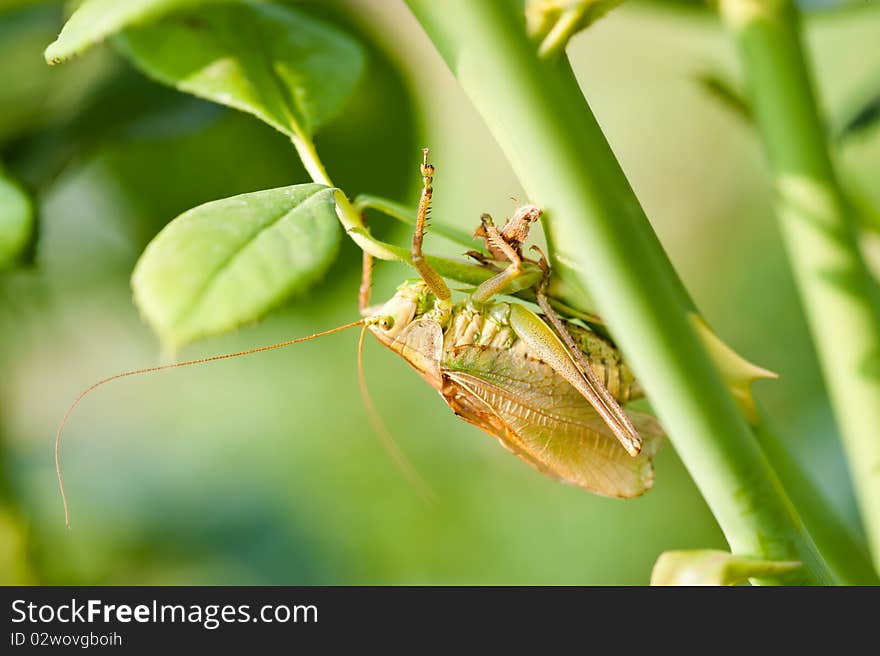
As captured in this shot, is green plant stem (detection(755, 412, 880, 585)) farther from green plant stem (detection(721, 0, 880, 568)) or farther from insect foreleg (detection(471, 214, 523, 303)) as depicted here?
insect foreleg (detection(471, 214, 523, 303))

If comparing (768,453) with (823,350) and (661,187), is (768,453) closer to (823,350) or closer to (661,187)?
(823,350)

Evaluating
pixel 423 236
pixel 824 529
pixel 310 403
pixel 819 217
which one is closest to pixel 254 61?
pixel 423 236

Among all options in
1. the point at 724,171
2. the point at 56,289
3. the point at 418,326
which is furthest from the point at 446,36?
the point at 724,171

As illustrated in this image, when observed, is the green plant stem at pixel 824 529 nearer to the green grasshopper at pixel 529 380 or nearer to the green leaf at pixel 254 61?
the green grasshopper at pixel 529 380

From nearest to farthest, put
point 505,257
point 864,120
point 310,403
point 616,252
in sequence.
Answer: point 616,252 → point 505,257 → point 864,120 → point 310,403

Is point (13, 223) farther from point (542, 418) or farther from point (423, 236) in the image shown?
point (542, 418)
